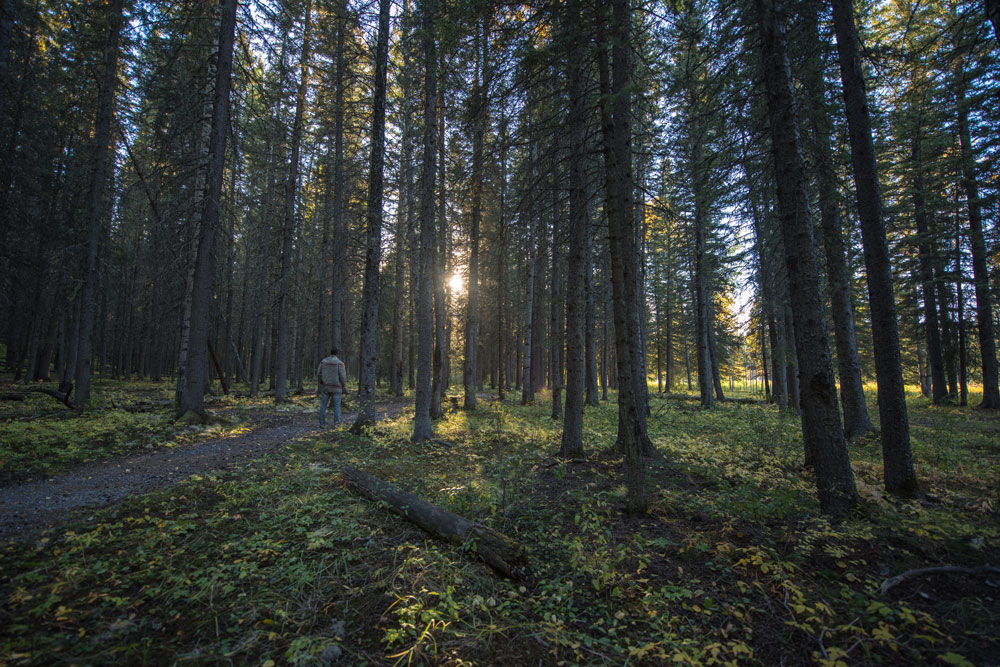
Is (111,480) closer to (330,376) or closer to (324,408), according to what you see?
(324,408)

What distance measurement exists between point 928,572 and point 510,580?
156 inches

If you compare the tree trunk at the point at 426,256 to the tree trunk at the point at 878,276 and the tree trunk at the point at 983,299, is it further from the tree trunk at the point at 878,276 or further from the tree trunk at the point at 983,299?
the tree trunk at the point at 983,299

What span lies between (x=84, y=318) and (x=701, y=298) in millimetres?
24269

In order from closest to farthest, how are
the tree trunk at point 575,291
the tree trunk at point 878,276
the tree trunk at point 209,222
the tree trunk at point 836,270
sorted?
the tree trunk at point 878,276
the tree trunk at point 836,270
the tree trunk at point 575,291
the tree trunk at point 209,222

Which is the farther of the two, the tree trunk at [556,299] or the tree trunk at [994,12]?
the tree trunk at [556,299]

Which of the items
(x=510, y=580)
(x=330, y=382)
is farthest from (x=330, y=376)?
(x=510, y=580)

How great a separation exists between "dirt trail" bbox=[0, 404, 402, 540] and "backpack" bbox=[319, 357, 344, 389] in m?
2.36

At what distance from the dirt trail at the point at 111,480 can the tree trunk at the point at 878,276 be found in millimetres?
11333

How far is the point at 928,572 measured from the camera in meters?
3.60

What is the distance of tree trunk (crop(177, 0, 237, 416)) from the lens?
1105 cm

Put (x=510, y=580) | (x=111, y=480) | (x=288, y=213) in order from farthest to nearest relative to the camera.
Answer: (x=288, y=213), (x=111, y=480), (x=510, y=580)

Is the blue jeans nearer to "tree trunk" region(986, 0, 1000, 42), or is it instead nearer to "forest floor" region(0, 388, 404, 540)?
"forest floor" region(0, 388, 404, 540)

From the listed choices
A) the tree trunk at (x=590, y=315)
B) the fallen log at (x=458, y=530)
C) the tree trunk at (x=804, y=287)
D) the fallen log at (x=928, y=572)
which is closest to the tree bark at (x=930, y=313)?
the tree trunk at (x=590, y=315)

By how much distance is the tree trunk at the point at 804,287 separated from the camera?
16.5 feet
